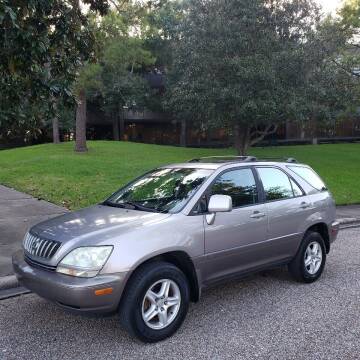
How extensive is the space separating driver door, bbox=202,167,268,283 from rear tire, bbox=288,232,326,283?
0.72 meters

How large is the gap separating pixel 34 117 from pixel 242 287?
3.90 m

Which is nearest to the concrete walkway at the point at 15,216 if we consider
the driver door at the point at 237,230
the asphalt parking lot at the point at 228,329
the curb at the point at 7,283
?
the curb at the point at 7,283

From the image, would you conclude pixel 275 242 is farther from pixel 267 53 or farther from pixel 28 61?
pixel 267 53

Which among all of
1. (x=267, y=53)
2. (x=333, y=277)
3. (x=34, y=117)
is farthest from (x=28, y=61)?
(x=267, y=53)

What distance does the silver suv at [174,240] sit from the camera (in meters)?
4.01

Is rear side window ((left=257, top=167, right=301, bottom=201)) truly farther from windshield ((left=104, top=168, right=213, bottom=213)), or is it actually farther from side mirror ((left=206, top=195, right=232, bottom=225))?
side mirror ((left=206, top=195, right=232, bottom=225))

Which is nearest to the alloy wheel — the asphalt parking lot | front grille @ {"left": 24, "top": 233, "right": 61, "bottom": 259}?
the asphalt parking lot

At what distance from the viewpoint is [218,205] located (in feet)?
15.3

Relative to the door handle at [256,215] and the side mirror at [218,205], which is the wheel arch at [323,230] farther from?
the side mirror at [218,205]

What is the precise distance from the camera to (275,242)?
214 inches

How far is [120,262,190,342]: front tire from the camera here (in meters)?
4.02

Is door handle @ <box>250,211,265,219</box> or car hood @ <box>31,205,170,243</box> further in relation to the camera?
door handle @ <box>250,211,265,219</box>

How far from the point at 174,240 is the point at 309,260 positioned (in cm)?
240

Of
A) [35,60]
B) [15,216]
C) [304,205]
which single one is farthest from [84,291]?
[15,216]
